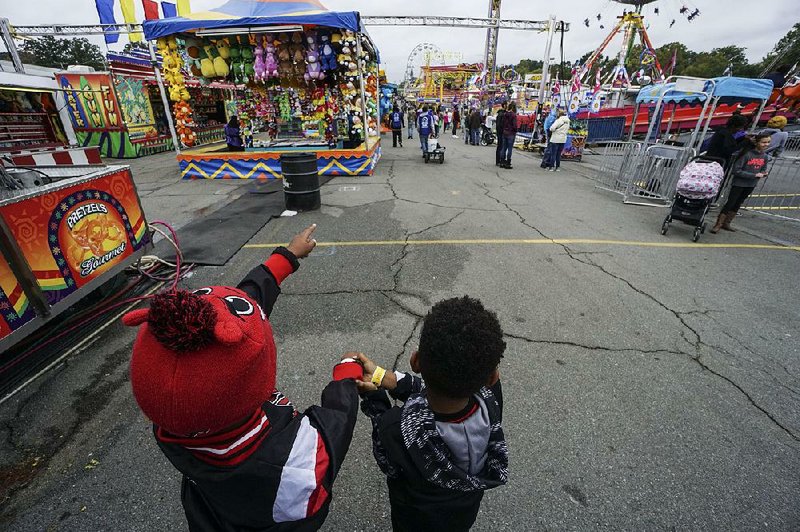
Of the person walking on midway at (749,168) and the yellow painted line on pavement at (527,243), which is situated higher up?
the person walking on midway at (749,168)

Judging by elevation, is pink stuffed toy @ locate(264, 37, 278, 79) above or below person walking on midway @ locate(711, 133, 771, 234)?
above

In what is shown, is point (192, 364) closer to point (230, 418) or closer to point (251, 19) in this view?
point (230, 418)

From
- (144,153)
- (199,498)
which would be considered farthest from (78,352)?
(144,153)

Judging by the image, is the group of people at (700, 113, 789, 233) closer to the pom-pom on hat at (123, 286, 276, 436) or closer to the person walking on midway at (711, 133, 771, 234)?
the person walking on midway at (711, 133, 771, 234)

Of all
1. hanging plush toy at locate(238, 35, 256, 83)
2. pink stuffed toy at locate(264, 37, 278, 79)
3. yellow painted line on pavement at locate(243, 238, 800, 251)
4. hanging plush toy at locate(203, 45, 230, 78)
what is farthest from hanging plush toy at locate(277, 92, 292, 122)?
yellow painted line on pavement at locate(243, 238, 800, 251)

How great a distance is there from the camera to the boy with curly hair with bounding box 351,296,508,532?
110 cm

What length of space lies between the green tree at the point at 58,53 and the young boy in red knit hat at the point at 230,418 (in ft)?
181

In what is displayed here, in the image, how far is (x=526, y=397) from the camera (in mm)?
2633

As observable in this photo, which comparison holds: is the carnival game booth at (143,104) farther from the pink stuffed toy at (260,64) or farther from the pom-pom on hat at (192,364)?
the pom-pom on hat at (192,364)

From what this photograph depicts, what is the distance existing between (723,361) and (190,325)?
13.0 feet

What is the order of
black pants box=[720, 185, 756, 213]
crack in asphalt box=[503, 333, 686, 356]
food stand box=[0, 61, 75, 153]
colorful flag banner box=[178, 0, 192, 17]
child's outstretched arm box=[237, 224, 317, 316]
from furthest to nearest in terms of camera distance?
1. colorful flag banner box=[178, 0, 192, 17]
2. food stand box=[0, 61, 75, 153]
3. black pants box=[720, 185, 756, 213]
4. crack in asphalt box=[503, 333, 686, 356]
5. child's outstretched arm box=[237, 224, 317, 316]

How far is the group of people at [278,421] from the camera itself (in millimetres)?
866

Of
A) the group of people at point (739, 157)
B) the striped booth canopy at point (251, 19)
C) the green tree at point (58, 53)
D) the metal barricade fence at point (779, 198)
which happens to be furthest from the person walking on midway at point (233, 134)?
the green tree at point (58, 53)

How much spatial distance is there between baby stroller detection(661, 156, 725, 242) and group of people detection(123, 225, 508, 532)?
234 inches
